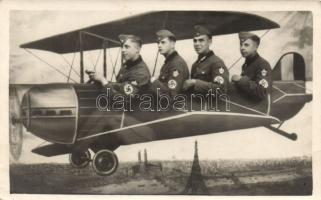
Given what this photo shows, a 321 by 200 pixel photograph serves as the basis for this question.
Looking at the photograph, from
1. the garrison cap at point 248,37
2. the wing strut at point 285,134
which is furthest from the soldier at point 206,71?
the wing strut at point 285,134

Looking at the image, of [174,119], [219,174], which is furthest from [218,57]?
[219,174]

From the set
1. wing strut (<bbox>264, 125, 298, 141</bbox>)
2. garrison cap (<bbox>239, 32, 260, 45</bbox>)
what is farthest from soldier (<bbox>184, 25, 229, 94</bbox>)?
wing strut (<bbox>264, 125, 298, 141</bbox>)

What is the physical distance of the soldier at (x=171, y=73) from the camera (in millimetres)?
1917

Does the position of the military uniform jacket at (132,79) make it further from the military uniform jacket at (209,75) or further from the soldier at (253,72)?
the soldier at (253,72)

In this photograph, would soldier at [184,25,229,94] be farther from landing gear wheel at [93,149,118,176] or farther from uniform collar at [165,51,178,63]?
landing gear wheel at [93,149,118,176]

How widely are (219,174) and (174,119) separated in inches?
9.4

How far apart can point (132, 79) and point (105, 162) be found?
29 centimetres

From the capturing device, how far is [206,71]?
6.30ft

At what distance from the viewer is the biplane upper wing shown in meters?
1.92

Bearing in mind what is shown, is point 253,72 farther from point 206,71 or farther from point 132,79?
point 132,79

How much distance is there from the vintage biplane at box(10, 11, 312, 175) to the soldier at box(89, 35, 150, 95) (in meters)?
0.03

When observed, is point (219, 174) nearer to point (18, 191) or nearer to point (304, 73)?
point (304, 73)

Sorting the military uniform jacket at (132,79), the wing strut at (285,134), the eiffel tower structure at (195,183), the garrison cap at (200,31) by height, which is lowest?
the eiffel tower structure at (195,183)

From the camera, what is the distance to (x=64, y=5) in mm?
1922
